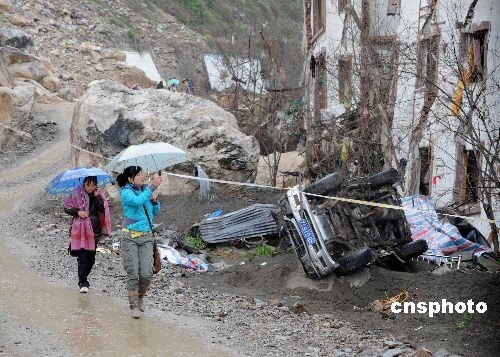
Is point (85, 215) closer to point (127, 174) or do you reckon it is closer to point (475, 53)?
point (127, 174)

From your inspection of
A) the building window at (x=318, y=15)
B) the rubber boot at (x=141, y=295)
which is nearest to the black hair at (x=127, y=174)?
the rubber boot at (x=141, y=295)

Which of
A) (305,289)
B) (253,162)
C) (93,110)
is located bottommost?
(305,289)

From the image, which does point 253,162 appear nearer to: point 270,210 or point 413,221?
point 270,210

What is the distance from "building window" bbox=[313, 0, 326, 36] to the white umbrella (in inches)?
807

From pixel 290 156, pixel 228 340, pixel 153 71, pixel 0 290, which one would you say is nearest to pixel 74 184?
pixel 0 290

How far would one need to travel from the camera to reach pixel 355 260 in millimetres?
10859

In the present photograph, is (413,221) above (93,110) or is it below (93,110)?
below

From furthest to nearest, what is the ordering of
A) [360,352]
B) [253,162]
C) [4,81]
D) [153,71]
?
[153,71] < [4,81] < [253,162] < [360,352]

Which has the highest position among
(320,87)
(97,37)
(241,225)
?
(97,37)

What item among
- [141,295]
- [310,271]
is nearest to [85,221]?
[141,295]

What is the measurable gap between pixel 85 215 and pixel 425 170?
Answer: 1238 centimetres

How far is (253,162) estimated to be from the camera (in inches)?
722

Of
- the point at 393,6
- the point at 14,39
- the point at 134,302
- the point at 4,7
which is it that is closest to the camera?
the point at 134,302

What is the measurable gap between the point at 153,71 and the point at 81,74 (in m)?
8.75
